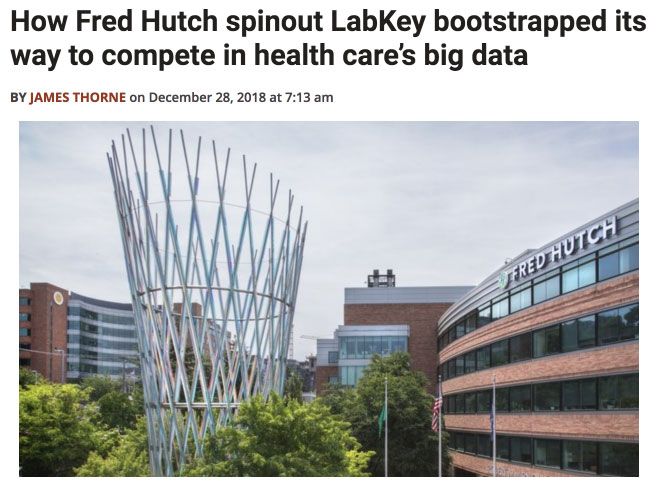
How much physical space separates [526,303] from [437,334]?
117 ft

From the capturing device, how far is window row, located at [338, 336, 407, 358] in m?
76.1

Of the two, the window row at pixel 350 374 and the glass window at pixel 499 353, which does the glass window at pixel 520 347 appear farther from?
the window row at pixel 350 374

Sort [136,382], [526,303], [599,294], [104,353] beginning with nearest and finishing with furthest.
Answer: [599,294] → [526,303] → [136,382] → [104,353]

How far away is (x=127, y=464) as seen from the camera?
1157 inches

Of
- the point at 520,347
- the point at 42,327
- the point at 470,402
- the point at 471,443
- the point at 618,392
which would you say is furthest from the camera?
the point at 42,327

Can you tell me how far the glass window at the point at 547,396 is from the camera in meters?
37.6

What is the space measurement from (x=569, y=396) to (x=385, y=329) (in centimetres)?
4191

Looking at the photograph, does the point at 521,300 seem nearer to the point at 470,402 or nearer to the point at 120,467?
the point at 470,402

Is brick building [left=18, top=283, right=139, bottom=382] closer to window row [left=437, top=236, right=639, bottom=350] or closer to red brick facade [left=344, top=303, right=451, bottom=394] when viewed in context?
red brick facade [left=344, top=303, right=451, bottom=394]

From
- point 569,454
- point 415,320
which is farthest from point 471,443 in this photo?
point 415,320

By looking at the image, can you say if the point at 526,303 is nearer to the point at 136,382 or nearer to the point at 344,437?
the point at 344,437

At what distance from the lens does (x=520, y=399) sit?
4222 cm

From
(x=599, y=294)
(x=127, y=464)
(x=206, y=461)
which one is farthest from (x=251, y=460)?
(x=599, y=294)

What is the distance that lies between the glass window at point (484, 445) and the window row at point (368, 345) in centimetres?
2537
